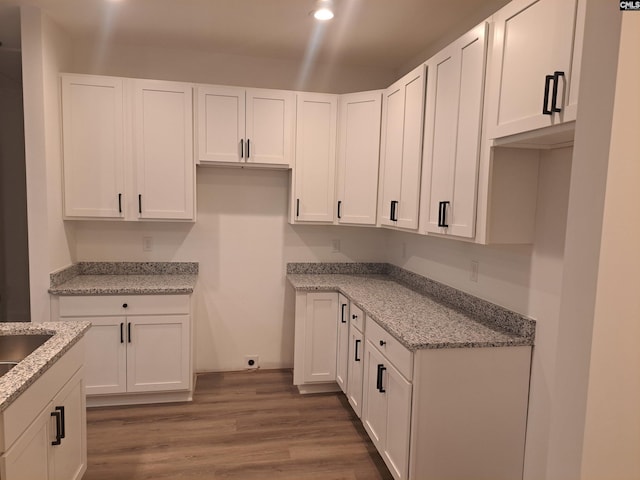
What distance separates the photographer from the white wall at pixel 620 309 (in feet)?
2.93

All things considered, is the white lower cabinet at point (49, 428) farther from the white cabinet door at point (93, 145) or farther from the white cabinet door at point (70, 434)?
the white cabinet door at point (93, 145)

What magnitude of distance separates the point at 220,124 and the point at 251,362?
212cm

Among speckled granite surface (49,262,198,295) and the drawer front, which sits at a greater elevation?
speckled granite surface (49,262,198,295)

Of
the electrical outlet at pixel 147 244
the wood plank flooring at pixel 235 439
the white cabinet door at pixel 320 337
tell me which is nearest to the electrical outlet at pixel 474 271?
the white cabinet door at pixel 320 337

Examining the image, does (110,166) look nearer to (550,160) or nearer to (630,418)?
(550,160)

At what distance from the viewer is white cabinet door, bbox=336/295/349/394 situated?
304 cm

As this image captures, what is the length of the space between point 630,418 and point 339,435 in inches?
82.3

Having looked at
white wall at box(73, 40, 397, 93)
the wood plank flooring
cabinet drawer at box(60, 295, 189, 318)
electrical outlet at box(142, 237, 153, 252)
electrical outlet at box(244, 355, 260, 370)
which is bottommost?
the wood plank flooring

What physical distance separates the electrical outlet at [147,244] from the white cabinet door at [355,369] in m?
1.84

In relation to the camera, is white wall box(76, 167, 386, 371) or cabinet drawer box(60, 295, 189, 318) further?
white wall box(76, 167, 386, 371)

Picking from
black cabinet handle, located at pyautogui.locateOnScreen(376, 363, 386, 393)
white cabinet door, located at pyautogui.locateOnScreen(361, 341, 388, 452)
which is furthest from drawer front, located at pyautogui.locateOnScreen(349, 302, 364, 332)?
black cabinet handle, located at pyautogui.locateOnScreen(376, 363, 386, 393)

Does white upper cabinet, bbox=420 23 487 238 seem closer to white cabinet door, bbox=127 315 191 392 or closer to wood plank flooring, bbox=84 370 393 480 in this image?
wood plank flooring, bbox=84 370 393 480

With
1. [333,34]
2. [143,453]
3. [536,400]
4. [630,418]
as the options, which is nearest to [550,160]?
[536,400]

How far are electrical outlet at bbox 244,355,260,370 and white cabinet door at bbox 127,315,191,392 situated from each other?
70 cm
